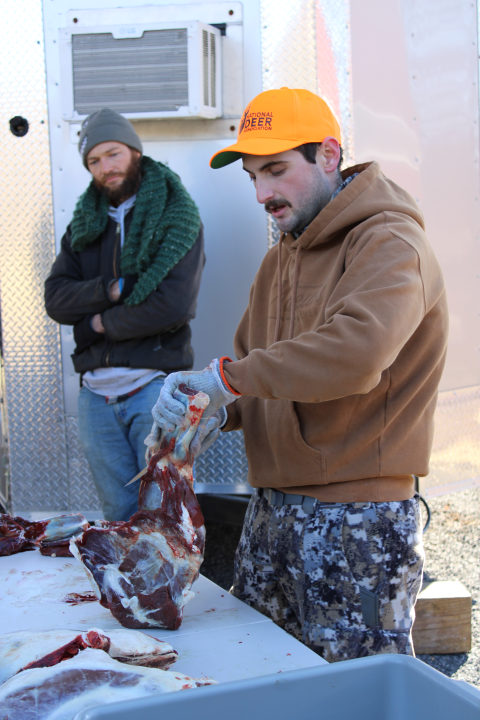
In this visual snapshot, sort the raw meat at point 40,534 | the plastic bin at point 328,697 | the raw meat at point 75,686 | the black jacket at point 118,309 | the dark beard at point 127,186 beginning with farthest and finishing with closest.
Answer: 1. the dark beard at point 127,186
2. the black jacket at point 118,309
3. the raw meat at point 40,534
4. the raw meat at point 75,686
5. the plastic bin at point 328,697

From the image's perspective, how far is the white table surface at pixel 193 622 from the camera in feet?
5.27

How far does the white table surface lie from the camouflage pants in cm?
21

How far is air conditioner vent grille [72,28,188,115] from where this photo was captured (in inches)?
145

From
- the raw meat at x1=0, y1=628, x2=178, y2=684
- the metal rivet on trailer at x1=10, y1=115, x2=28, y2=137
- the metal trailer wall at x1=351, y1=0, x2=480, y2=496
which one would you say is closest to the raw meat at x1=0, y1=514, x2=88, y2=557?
the raw meat at x1=0, y1=628, x2=178, y2=684

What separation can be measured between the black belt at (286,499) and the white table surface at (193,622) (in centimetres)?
33

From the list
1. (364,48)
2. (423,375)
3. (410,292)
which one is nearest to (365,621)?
(423,375)

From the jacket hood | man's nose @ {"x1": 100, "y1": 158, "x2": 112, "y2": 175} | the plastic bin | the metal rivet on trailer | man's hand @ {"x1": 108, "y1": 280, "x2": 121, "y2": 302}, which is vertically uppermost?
the metal rivet on trailer

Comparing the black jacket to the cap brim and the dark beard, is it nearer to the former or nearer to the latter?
the dark beard

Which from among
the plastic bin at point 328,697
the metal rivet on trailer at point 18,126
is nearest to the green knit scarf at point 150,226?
the metal rivet on trailer at point 18,126

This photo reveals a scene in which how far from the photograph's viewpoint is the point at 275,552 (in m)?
2.15

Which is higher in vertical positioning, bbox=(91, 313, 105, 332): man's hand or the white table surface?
bbox=(91, 313, 105, 332): man's hand

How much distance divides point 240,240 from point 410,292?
7.16 feet

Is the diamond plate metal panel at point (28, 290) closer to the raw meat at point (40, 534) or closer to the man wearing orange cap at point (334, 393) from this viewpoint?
the raw meat at point (40, 534)

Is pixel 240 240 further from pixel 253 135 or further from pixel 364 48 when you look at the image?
pixel 253 135
